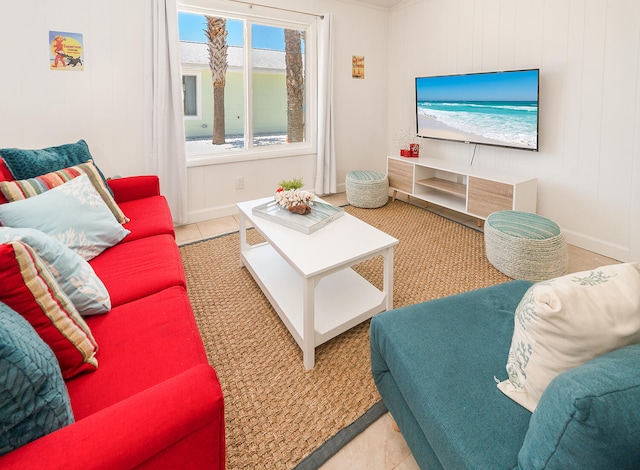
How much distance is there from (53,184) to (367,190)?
2.90m

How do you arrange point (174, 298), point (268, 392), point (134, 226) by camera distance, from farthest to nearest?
1. point (134, 226)
2. point (268, 392)
3. point (174, 298)

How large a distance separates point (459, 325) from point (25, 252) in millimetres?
1326

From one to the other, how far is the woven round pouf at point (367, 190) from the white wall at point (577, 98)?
40.7 inches

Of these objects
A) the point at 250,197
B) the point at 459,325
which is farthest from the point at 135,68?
the point at 459,325

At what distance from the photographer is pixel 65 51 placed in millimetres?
2883

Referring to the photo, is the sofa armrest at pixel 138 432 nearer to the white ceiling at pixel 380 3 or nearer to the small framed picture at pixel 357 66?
the small framed picture at pixel 357 66

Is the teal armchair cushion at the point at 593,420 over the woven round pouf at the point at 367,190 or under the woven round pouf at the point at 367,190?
under

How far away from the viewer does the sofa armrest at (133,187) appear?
2.76 meters

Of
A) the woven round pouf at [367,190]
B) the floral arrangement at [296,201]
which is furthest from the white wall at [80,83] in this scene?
the woven round pouf at [367,190]

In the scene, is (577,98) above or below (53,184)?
above

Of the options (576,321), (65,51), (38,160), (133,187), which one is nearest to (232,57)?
(65,51)

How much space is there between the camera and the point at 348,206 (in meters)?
4.27

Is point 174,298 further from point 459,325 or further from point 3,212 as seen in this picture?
point 459,325

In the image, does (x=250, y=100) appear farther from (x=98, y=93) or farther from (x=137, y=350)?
(x=137, y=350)
